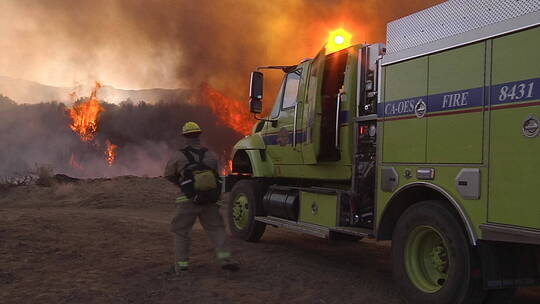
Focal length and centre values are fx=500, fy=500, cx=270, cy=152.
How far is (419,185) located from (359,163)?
53.4 inches

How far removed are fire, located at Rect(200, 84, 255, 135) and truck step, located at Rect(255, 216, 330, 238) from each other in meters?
6.29

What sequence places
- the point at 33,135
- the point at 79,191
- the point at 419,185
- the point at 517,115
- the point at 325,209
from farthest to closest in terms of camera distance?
the point at 33,135, the point at 79,191, the point at 325,209, the point at 419,185, the point at 517,115

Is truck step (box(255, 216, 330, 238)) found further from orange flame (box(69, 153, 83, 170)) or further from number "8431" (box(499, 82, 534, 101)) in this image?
orange flame (box(69, 153, 83, 170))

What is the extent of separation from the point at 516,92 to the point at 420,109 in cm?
100

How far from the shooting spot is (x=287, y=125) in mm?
7336

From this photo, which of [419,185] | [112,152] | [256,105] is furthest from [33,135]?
[419,185]

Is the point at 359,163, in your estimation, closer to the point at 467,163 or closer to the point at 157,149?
the point at 467,163

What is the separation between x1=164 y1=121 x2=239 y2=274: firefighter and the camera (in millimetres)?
5617

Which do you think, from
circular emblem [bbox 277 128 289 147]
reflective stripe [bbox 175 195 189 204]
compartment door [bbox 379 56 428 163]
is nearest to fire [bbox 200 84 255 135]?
circular emblem [bbox 277 128 289 147]

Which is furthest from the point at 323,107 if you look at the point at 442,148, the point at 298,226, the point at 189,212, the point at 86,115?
the point at 86,115

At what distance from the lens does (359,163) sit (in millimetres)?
5781

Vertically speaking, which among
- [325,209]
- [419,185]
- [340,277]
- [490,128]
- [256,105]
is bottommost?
[340,277]

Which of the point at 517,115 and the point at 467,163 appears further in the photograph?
the point at 467,163

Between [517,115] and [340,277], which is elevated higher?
[517,115]
